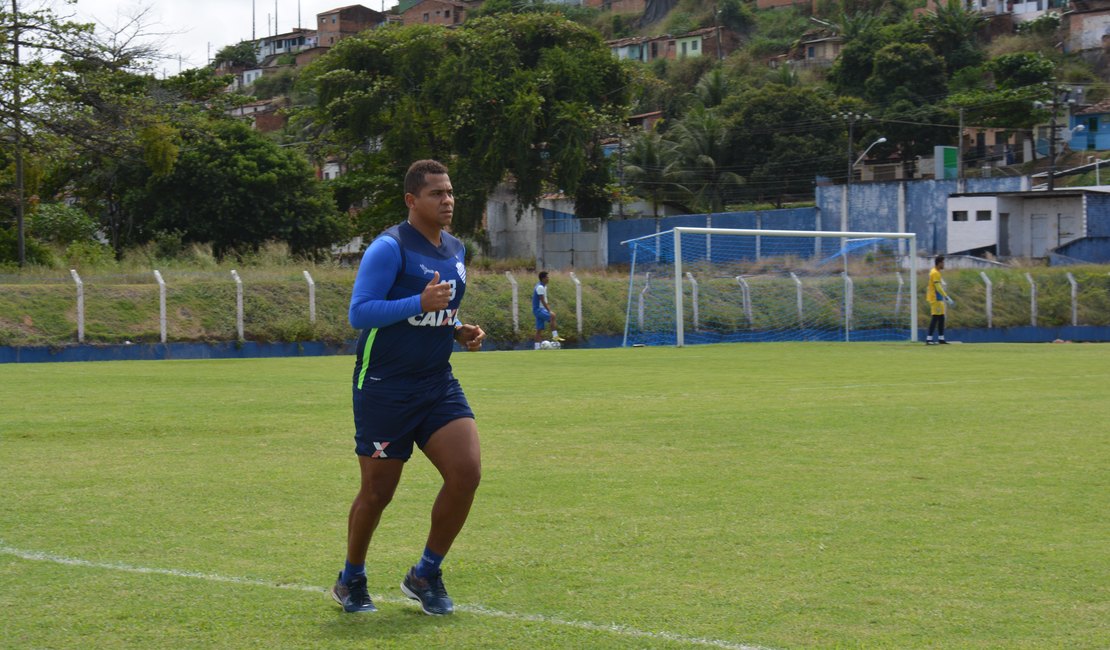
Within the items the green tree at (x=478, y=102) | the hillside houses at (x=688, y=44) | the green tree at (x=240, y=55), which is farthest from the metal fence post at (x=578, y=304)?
the green tree at (x=240, y=55)

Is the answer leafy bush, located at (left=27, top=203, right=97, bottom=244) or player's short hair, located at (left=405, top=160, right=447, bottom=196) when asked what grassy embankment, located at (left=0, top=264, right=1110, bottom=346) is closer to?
A: leafy bush, located at (left=27, top=203, right=97, bottom=244)

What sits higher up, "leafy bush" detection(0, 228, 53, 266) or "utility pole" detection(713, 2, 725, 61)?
"utility pole" detection(713, 2, 725, 61)

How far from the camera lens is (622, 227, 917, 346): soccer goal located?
3422cm

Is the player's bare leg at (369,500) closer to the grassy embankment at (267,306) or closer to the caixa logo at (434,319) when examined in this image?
the caixa logo at (434,319)

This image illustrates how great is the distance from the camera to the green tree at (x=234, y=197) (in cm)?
5009

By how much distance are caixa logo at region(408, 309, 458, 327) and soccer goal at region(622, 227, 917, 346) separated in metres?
27.5

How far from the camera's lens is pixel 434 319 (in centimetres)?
556

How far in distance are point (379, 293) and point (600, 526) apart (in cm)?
251

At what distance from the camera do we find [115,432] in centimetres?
1178

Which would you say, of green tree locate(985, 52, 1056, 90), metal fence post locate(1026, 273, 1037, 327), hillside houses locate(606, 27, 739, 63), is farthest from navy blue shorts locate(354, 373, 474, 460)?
hillside houses locate(606, 27, 739, 63)

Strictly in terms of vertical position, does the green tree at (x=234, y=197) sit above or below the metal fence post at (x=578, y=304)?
above

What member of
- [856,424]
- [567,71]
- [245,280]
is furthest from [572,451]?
[567,71]

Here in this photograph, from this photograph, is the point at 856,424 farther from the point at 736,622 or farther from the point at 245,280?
the point at 245,280

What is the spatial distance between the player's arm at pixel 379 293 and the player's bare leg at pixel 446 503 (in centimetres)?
56
